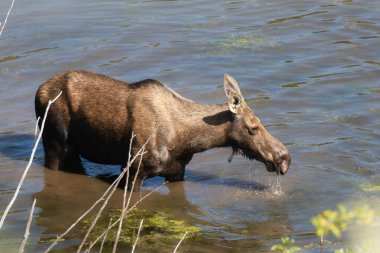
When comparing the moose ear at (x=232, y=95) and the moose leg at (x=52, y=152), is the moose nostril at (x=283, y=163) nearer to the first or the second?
the moose ear at (x=232, y=95)

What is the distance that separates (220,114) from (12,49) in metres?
6.79

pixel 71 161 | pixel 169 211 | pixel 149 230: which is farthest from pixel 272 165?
pixel 71 161

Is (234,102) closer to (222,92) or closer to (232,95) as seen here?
(232,95)

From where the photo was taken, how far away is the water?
9.18 meters

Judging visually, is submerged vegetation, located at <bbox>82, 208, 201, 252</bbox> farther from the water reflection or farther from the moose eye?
the moose eye

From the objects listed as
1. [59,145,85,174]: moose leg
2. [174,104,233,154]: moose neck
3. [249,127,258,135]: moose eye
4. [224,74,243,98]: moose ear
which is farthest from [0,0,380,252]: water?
[224,74,243,98]: moose ear

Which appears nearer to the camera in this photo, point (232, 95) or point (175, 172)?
point (232, 95)

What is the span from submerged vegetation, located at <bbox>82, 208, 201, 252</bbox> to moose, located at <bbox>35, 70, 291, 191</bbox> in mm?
677

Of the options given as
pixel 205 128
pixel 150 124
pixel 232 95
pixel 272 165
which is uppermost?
pixel 232 95

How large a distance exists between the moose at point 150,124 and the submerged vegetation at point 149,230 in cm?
A: 68

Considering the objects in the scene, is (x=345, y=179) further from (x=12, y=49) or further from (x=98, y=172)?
(x=12, y=49)

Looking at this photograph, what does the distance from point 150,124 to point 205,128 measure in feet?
2.08

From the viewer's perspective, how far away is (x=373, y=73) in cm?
1354

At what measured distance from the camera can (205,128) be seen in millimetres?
9562
